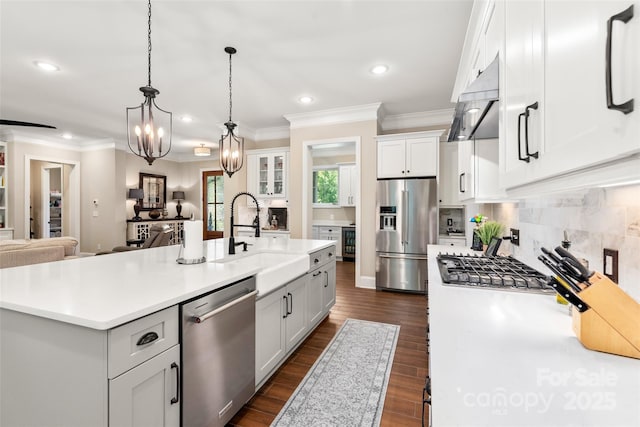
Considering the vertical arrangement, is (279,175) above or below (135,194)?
above

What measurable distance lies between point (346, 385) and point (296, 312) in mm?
638

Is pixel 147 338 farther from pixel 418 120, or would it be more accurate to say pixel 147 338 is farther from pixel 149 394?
pixel 418 120

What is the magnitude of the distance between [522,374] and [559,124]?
59 centimetres

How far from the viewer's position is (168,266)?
6.03 feet

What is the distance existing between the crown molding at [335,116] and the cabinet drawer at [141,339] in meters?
3.94

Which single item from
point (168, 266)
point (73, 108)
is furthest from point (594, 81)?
point (73, 108)

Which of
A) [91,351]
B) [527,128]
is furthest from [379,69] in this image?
[91,351]

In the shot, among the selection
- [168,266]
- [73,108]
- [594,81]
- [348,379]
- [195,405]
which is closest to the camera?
[594,81]

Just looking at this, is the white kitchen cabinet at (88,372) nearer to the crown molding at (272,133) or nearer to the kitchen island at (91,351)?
the kitchen island at (91,351)

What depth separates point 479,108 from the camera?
4.76 feet

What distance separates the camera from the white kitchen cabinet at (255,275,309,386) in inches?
73.1

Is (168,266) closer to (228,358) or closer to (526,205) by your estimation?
(228,358)

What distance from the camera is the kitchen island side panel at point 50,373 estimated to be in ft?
3.30

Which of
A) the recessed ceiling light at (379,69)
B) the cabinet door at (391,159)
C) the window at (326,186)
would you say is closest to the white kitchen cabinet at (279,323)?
the recessed ceiling light at (379,69)
